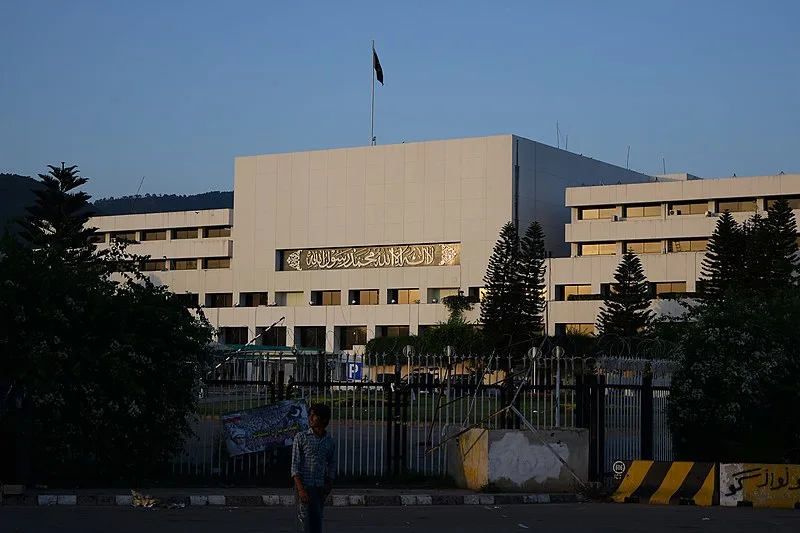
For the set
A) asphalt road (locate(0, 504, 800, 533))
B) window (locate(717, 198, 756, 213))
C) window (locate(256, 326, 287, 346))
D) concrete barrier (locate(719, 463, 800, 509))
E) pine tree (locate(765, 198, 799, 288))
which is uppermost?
window (locate(717, 198, 756, 213))

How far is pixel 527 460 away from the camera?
19.3m

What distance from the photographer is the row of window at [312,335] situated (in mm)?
88812

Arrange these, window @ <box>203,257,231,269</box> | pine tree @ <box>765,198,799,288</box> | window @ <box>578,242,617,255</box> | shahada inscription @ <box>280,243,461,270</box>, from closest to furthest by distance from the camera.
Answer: pine tree @ <box>765,198,799,288</box>, window @ <box>578,242,617,255</box>, shahada inscription @ <box>280,243,461,270</box>, window @ <box>203,257,231,269</box>

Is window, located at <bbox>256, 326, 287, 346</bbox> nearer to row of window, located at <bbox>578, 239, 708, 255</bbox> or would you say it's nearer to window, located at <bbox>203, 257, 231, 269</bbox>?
window, located at <bbox>203, 257, 231, 269</bbox>

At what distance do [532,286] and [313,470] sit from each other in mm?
64244

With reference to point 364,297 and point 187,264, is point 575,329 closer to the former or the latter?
point 364,297

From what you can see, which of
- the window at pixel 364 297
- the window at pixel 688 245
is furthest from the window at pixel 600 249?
the window at pixel 364 297

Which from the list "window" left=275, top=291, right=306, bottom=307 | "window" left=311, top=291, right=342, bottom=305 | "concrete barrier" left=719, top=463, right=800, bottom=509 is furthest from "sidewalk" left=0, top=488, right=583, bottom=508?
"window" left=275, top=291, right=306, bottom=307

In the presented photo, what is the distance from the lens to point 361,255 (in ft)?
296

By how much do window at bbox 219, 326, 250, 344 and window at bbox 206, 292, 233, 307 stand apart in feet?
7.69

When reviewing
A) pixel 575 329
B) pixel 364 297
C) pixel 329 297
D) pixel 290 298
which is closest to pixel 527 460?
pixel 575 329

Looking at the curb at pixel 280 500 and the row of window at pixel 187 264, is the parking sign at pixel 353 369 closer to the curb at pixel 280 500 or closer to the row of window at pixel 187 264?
the curb at pixel 280 500

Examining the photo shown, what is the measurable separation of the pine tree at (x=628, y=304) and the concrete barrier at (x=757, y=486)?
5214cm

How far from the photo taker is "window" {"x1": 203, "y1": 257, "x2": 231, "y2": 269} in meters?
98.2
